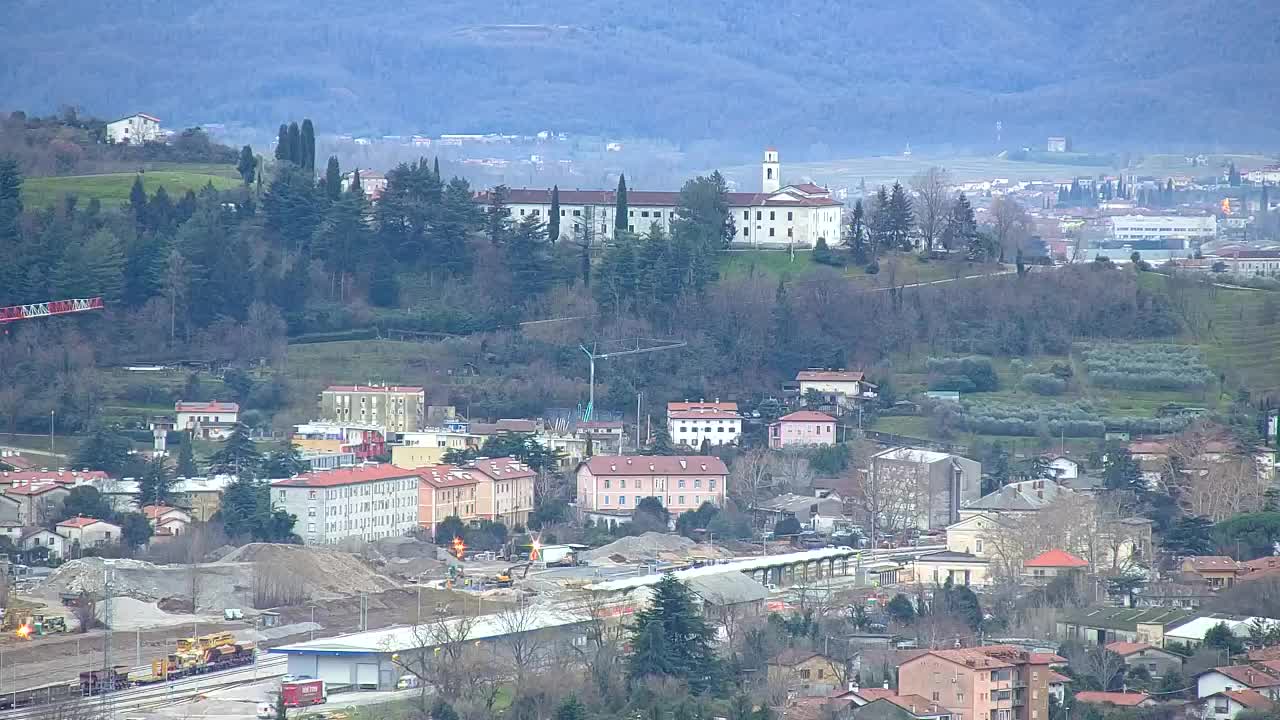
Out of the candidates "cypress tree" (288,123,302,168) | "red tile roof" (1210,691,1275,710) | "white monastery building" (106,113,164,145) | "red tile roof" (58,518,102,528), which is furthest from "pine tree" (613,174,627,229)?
"red tile roof" (1210,691,1275,710)

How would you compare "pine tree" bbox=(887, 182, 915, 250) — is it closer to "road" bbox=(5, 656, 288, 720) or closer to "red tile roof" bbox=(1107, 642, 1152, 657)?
"red tile roof" bbox=(1107, 642, 1152, 657)

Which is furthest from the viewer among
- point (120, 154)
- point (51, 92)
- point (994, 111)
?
point (994, 111)

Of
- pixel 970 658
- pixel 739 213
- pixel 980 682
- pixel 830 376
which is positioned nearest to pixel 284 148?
pixel 739 213

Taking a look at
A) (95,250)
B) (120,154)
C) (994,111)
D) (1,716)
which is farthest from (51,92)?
(1,716)

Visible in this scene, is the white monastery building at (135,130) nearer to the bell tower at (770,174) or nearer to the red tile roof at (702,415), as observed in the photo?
the bell tower at (770,174)

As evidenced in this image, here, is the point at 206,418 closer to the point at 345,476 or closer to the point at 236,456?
the point at 236,456

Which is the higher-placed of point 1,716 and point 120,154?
point 120,154

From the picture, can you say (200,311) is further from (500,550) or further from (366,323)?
(500,550)
